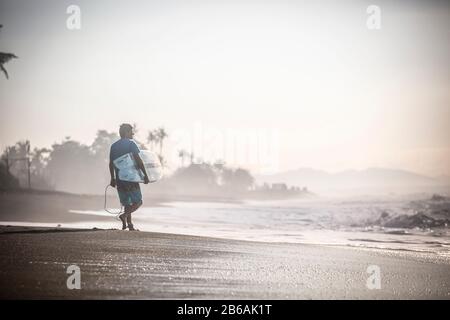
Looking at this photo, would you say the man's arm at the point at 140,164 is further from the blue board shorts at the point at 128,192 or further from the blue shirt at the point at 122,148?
the blue board shorts at the point at 128,192

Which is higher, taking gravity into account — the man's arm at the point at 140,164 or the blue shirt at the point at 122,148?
the blue shirt at the point at 122,148

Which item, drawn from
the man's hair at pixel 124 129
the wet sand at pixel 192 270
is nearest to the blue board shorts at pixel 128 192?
the man's hair at pixel 124 129

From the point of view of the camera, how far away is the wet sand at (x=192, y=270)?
13.2 ft

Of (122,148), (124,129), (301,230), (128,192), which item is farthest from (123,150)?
(301,230)

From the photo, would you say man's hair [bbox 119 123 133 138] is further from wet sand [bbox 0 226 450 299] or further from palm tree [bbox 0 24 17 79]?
palm tree [bbox 0 24 17 79]

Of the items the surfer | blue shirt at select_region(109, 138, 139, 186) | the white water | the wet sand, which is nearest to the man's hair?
the surfer

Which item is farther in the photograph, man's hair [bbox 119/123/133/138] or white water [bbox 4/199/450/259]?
white water [bbox 4/199/450/259]

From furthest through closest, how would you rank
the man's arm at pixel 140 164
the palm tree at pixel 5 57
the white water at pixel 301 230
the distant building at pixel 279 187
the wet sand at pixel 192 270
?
the distant building at pixel 279 187 < the palm tree at pixel 5 57 < the white water at pixel 301 230 < the man's arm at pixel 140 164 < the wet sand at pixel 192 270

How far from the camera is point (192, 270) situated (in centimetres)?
489

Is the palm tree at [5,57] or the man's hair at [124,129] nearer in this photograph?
the man's hair at [124,129]

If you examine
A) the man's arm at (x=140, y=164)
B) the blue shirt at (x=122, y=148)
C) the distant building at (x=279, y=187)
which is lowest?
the distant building at (x=279, y=187)

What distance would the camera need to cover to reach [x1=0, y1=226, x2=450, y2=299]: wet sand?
401 cm

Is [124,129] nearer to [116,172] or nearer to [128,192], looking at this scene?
[116,172]
